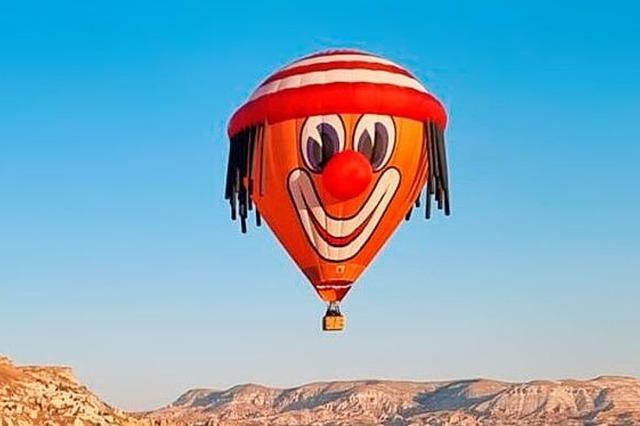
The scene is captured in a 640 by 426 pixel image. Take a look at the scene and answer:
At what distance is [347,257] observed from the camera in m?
51.0

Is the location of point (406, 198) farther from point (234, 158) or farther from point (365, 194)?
point (234, 158)

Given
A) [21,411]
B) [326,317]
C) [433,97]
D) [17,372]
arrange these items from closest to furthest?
1. [326,317]
2. [433,97]
3. [21,411]
4. [17,372]

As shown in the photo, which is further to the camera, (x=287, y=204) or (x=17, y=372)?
(x=17, y=372)

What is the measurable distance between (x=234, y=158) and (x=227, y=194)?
70.8 inches

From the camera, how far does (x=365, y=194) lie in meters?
50.7

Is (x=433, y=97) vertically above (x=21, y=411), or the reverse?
(x=433, y=97)

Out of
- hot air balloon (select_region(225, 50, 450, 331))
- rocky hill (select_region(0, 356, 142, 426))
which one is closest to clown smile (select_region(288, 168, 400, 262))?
hot air balloon (select_region(225, 50, 450, 331))

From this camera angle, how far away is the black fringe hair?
2025 inches

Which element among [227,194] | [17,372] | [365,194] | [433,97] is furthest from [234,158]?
[17,372]

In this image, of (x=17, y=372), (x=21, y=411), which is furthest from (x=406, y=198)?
(x=17, y=372)

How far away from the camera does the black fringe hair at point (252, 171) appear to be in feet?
169

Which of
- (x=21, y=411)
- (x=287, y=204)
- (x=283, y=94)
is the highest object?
(x=283, y=94)

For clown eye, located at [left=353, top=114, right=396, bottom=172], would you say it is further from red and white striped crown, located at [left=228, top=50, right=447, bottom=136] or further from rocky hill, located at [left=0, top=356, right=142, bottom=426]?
rocky hill, located at [left=0, top=356, right=142, bottom=426]

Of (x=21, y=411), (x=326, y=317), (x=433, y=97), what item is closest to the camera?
(x=326, y=317)
